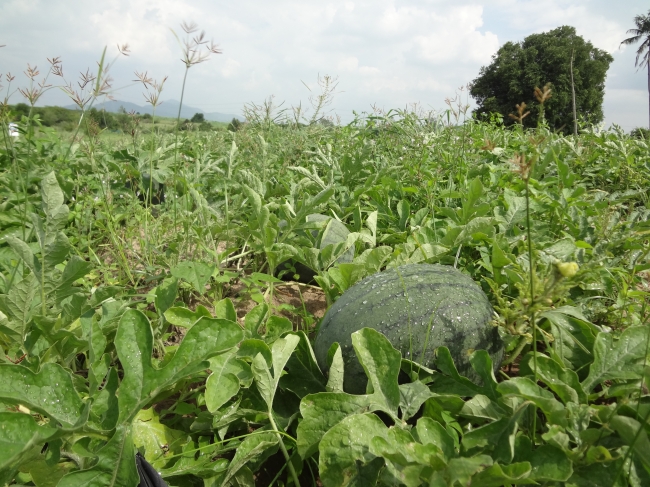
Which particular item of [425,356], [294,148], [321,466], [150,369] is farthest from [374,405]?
[294,148]

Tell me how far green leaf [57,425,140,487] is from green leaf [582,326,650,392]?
1.23 m

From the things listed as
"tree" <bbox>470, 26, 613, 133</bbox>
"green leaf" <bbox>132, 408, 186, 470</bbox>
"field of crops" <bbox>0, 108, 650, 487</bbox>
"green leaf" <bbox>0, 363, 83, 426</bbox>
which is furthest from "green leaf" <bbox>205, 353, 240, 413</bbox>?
"tree" <bbox>470, 26, 613, 133</bbox>

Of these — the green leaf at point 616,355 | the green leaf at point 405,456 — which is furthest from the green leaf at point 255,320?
the green leaf at point 616,355

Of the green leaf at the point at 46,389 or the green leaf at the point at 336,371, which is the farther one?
the green leaf at the point at 336,371

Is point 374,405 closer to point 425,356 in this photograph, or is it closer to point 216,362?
point 425,356

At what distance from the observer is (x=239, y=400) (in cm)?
154

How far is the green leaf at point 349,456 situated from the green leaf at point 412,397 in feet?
0.52

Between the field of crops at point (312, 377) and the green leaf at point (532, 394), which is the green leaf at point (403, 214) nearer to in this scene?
the field of crops at point (312, 377)

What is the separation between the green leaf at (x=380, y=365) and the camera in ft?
4.47

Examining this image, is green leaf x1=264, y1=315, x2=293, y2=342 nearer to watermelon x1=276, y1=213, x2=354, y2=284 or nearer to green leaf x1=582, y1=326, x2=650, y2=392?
watermelon x1=276, y1=213, x2=354, y2=284

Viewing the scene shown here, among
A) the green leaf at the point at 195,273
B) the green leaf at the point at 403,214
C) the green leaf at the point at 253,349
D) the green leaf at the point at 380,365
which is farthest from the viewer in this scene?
the green leaf at the point at 403,214

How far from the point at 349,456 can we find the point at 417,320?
58cm

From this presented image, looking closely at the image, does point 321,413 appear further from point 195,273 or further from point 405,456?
point 195,273

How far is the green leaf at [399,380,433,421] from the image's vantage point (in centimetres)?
138
